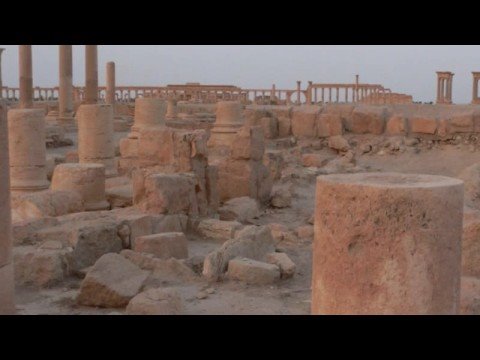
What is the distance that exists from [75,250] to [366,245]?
5.02 metres

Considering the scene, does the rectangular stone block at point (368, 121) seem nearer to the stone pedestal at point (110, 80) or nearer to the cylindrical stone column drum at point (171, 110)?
the cylindrical stone column drum at point (171, 110)

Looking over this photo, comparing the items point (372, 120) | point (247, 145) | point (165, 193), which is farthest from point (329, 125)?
point (165, 193)

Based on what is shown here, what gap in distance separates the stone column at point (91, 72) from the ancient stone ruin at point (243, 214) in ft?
0.24

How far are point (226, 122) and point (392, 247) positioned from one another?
17.3m

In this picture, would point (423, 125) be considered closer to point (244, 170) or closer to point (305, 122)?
point (305, 122)

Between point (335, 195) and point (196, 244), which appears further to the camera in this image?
point (196, 244)

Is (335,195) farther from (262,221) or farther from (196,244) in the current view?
(262,221)

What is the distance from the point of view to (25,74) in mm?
23172

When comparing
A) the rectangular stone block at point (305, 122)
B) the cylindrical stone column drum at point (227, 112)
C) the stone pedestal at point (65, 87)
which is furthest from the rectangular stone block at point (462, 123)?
the stone pedestal at point (65, 87)

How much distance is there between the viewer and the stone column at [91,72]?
23406 mm

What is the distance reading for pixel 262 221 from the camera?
12.0m

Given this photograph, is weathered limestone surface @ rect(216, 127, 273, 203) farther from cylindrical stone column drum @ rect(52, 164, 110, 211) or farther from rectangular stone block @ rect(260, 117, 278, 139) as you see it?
rectangular stone block @ rect(260, 117, 278, 139)

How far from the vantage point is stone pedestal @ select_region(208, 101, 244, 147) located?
2075cm
